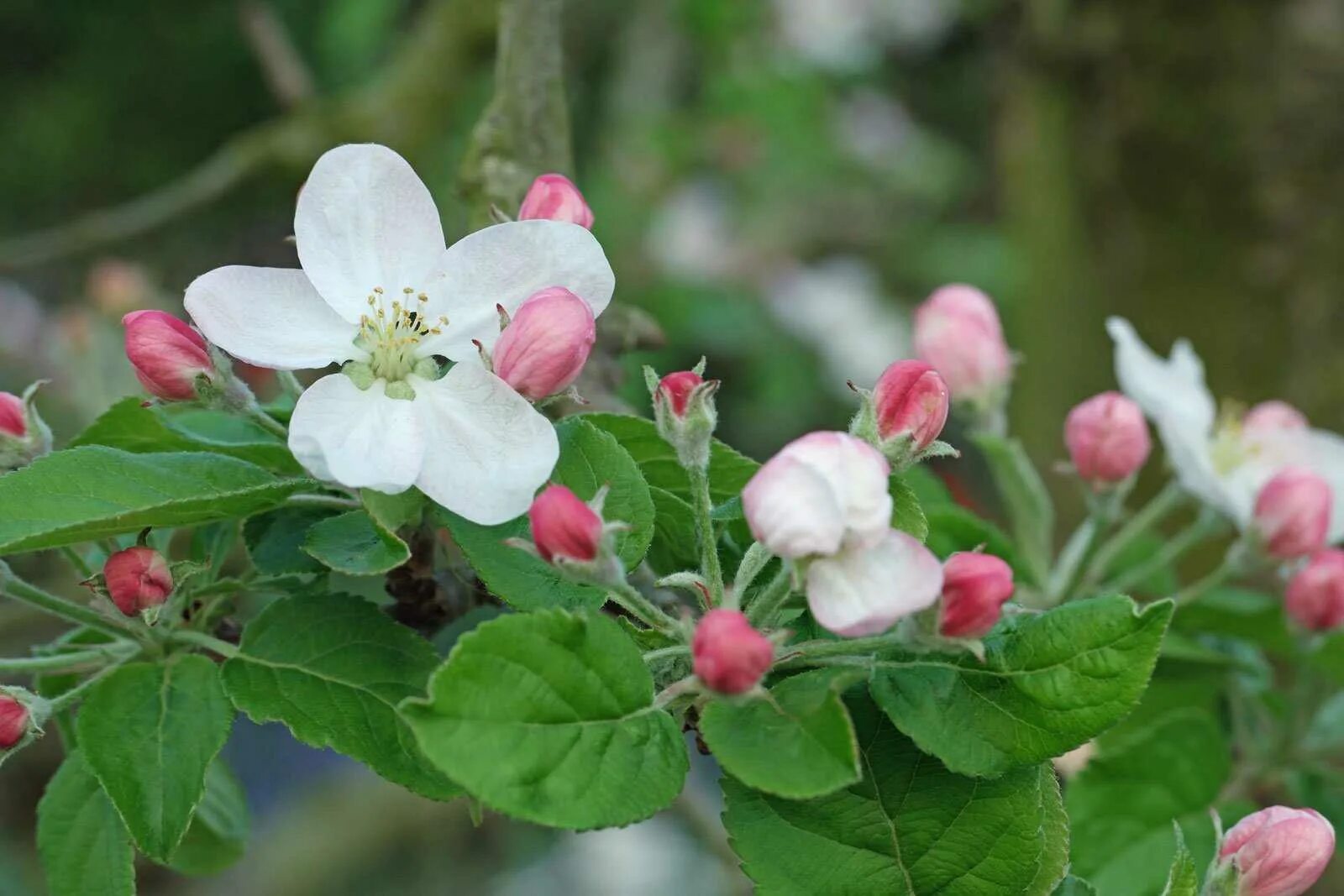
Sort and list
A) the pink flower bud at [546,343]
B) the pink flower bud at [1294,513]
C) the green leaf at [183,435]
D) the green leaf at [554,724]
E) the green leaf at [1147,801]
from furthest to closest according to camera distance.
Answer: the pink flower bud at [1294,513], the green leaf at [1147,801], the green leaf at [183,435], the pink flower bud at [546,343], the green leaf at [554,724]

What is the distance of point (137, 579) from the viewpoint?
0.68 meters

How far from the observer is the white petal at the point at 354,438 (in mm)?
639

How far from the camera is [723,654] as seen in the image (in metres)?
0.57

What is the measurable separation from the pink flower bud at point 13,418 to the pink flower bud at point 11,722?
150 mm

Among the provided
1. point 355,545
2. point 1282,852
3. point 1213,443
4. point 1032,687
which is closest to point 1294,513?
point 1213,443

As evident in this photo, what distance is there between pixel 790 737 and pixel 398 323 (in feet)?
1.05

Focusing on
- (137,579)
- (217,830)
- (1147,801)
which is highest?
(137,579)

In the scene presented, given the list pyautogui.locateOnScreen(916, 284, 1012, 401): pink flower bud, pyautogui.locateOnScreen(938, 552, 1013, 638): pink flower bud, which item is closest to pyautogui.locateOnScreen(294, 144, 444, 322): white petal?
pyautogui.locateOnScreen(938, 552, 1013, 638): pink flower bud

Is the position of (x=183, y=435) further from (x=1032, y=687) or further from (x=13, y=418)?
(x=1032, y=687)

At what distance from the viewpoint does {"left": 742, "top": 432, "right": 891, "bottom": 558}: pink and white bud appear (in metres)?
0.58

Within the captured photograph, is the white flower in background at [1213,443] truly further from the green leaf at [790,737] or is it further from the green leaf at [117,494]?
the green leaf at [117,494]

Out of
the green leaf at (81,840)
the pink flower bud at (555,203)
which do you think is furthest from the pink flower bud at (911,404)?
the green leaf at (81,840)

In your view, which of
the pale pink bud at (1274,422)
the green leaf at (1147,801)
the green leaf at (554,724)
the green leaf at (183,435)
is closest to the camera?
the green leaf at (554,724)

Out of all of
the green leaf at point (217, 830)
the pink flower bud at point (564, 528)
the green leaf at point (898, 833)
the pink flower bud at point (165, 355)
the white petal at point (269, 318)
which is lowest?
the green leaf at point (217, 830)
